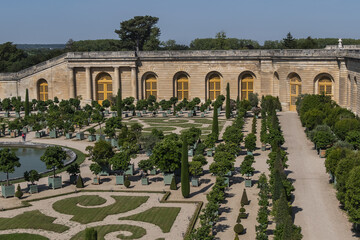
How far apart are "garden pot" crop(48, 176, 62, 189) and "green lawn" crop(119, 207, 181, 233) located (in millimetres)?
7639

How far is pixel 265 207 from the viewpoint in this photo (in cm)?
2781

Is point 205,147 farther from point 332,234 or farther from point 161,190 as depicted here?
point 332,234

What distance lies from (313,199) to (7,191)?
18.2m

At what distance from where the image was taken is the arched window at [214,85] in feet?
228

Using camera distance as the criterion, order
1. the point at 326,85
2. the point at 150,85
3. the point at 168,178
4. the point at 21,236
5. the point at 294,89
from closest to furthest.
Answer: the point at 21,236
the point at 168,178
the point at 326,85
the point at 294,89
the point at 150,85

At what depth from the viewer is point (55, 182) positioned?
34.9 m

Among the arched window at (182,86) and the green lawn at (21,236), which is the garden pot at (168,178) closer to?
the green lawn at (21,236)

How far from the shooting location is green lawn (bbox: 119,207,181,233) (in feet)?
92.0

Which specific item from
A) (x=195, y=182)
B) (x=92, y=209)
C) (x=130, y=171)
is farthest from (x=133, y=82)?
(x=92, y=209)

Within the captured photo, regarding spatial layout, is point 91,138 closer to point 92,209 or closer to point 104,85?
point 92,209

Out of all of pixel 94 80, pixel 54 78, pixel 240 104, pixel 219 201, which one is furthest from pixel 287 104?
pixel 219 201

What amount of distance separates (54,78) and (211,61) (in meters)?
20.9

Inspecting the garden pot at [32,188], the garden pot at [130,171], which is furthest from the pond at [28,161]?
the garden pot at [130,171]

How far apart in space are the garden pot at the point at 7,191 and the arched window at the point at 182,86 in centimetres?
3949
